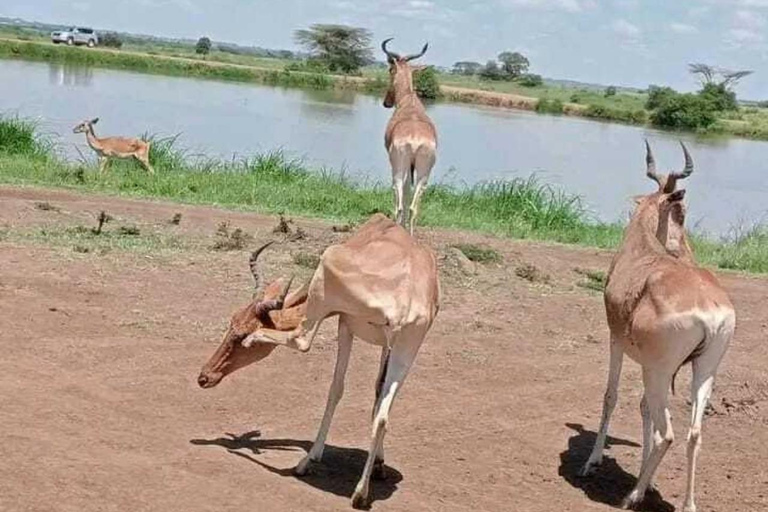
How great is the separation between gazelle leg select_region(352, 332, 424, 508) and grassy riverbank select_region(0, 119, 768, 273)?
9.81 meters

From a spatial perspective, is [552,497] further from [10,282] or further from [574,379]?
[10,282]

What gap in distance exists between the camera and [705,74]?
262 feet

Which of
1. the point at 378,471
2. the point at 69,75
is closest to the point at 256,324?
the point at 378,471

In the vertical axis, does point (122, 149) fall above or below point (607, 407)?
below

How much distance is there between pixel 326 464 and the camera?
6770 millimetres

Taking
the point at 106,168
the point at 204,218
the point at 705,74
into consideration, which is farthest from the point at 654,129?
the point at 204,218

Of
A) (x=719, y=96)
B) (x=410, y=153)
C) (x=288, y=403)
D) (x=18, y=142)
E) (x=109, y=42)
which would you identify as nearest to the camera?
(x=288, y=403)

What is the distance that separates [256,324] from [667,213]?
3.02 metres

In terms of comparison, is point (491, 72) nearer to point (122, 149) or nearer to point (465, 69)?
point (465, 69)

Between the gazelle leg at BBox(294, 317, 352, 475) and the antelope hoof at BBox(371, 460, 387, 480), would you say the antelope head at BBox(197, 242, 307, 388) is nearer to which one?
the gazelle leg at BBox(294, 317, 352, 475)

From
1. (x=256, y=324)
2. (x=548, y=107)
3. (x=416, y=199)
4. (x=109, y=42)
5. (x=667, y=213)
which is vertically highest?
(x=667, y=213)

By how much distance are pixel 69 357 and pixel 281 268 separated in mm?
3592

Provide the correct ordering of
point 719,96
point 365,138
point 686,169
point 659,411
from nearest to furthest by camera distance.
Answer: point 659,411 → point 686,169 → point 365,138 → point 719,96

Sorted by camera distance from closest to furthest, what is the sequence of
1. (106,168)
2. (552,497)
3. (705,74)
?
(552,497) → (106,168) → (705,74)
